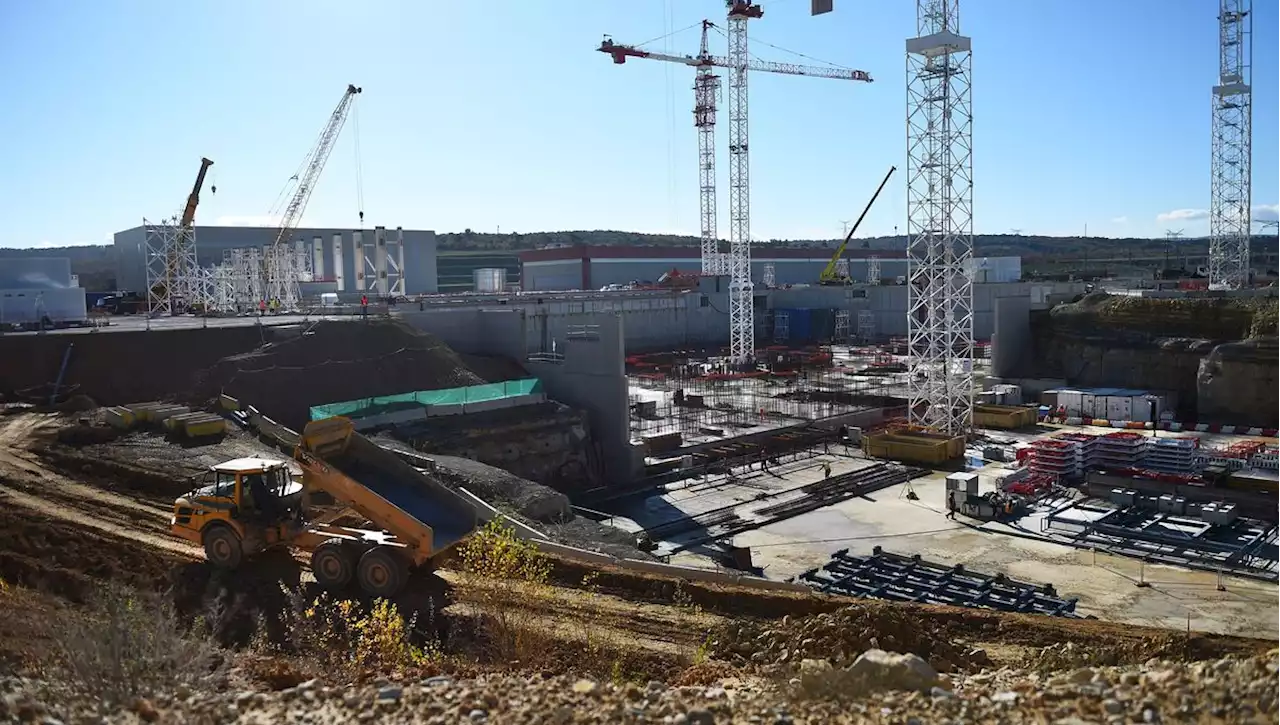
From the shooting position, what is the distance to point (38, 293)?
33594 mm

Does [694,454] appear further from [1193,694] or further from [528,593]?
[1193,694]

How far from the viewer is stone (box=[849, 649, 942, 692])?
6348mm

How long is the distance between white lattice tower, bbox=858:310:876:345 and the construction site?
12.9 meters

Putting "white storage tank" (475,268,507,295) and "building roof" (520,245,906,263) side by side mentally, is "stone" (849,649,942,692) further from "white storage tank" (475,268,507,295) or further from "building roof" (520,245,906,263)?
"building roof" (520,245,906,263)

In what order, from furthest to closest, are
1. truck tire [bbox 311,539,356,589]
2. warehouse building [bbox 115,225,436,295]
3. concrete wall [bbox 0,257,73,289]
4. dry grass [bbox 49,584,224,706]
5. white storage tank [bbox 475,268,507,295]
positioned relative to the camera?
1. white storage tank [bbox 475,268,507,295]
2. warehouse building [bbox 115,225,436,295]
3. concrete wall [bbox 0,257,73,289]
4. truck tire [bbox 311,539,356,589]
5. dry grass [bbox 49,584,224,706]

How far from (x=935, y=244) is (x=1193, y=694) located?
27214mm

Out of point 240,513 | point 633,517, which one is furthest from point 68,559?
point 633,517

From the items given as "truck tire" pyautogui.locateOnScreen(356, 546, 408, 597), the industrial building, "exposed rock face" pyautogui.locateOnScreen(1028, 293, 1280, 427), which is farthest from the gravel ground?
"exposed rock face" pyautogui.locateOnScreen(1028, 293, 1280, 427)

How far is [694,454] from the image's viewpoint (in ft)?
92.8

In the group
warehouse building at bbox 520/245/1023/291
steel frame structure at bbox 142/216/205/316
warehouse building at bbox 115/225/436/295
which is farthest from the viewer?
warehouse building at bbox 520/245/1023/291

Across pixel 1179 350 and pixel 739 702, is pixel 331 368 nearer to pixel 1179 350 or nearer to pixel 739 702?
pixel 739 702

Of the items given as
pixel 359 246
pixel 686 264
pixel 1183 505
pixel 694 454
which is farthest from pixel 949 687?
pixel 686 264

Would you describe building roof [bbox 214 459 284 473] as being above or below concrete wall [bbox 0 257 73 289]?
below

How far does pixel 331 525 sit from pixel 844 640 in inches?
260
